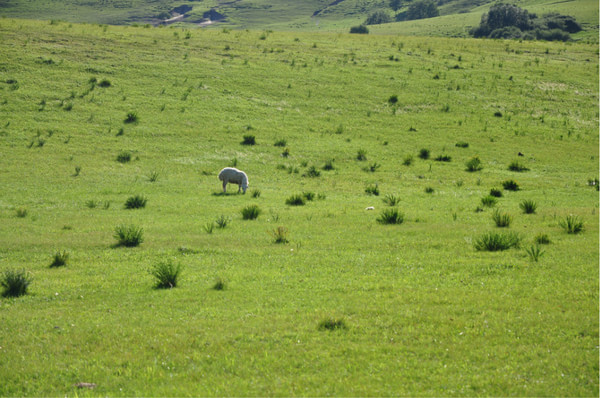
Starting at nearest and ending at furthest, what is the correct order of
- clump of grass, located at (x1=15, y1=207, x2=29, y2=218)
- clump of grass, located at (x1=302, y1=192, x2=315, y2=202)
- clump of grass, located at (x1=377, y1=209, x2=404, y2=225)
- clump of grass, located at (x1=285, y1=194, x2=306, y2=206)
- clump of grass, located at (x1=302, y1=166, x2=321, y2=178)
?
1. clump of grass, located at (x1=377, y1=209, x2=404, y2=225)
2. clump of grass, located at (x1=15, y1=207, x2=29, y2=218)
3. clump of grass, located at (x1=285, y1=194, x2=306, y2=206)
4. clump of grass, located at (x1=302, y1=192, x2=315, y2=202)
5. clump of grass, located at (x1=302, y1=166, x2=321, y2=178)

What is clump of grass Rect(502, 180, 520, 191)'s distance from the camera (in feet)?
85.3

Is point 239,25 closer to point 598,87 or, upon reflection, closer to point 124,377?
point 598,87

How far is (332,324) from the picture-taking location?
8.50m

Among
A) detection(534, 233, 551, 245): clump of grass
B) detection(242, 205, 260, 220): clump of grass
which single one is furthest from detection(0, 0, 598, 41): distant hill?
detection(534, 233, 551, 245): clump of grass

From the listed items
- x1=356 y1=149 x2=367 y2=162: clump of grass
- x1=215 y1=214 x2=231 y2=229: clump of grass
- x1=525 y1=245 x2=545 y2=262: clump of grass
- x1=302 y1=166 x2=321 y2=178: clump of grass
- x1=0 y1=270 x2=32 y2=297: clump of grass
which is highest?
x1=0 y1=270 x2=32 y2=297: clump of grass

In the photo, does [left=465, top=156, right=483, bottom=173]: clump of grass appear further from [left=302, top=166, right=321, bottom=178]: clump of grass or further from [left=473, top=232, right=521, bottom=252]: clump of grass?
[left=473, top=232, right=521, bottom=252]: clump of grass

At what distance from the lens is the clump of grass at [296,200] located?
73.3ft

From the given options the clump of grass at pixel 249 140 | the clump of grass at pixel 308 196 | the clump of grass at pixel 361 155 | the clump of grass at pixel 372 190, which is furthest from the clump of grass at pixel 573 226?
the clump of grass at pixel 249 140

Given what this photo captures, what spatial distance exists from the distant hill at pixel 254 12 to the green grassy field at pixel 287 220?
81.3m

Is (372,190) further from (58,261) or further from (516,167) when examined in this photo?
(58,261)

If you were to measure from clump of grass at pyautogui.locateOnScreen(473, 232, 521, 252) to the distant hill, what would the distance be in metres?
112

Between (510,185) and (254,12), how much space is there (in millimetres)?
174707

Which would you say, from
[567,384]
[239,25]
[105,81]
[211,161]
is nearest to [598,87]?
[211,161]

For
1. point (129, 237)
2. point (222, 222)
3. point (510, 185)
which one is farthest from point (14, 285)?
point (510, 185)
